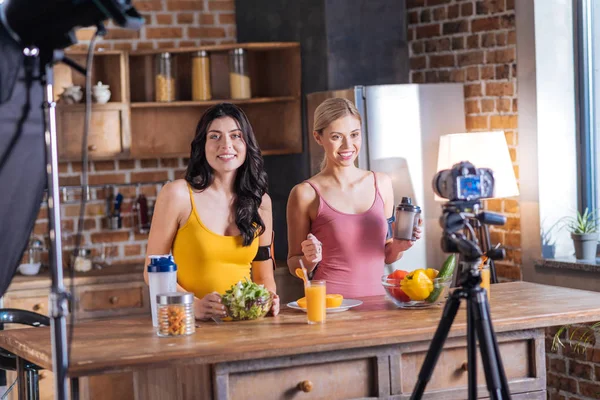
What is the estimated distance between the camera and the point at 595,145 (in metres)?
4.30

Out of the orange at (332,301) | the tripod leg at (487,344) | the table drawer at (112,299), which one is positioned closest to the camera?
the tripod leg at (487,344)

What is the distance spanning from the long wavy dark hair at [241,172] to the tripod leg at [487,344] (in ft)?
3.03

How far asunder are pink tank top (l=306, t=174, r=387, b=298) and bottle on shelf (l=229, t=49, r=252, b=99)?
186cm

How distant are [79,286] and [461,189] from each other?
2.81 meters

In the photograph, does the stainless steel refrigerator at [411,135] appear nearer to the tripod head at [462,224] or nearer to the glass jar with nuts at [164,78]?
the glass jar with nuts at [164,78]

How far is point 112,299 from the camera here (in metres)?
4.69

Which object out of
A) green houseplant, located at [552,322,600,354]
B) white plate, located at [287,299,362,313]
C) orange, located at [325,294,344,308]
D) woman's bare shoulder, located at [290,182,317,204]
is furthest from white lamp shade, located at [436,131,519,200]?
orange, located at [325,294,344,308]

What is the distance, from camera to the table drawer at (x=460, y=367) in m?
2.55

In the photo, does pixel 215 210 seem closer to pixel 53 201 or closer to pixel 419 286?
pixel 419 286

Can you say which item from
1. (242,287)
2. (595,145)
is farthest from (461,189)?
(595,145)

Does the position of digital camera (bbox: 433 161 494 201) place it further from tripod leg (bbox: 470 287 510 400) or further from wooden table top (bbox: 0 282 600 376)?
wooden table top (bbox: 0 282 600 376)

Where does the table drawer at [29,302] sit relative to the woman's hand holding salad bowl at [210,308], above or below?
below

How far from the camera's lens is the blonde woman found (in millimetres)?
3248

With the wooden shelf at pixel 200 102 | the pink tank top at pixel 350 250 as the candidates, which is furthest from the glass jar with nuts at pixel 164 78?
the pink tank top at pixel 350 250
